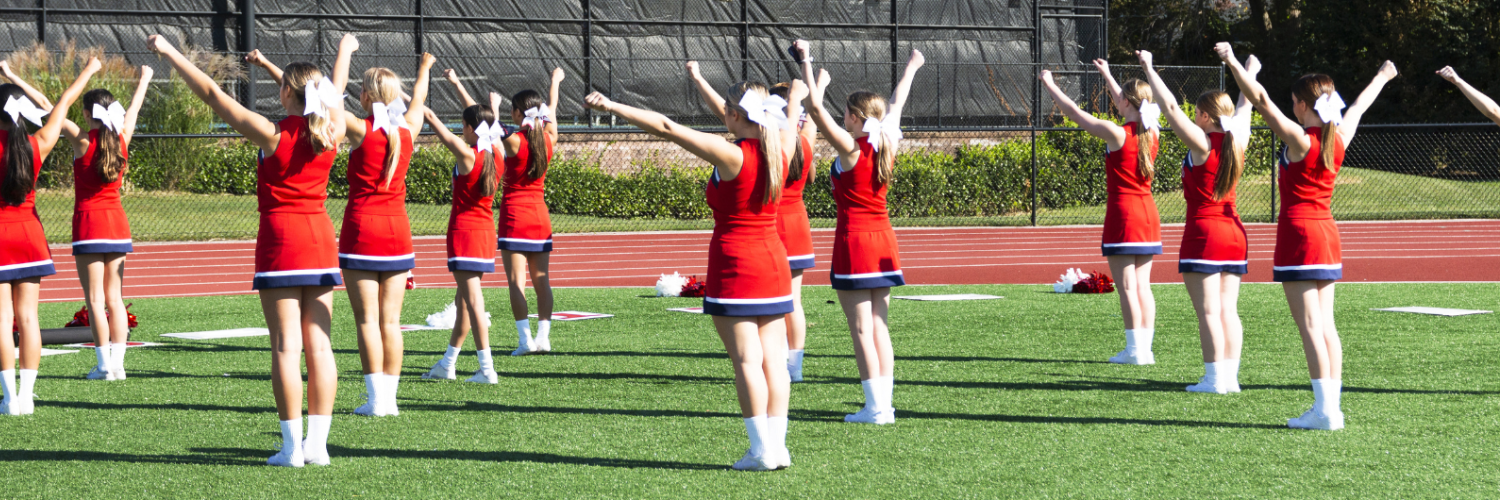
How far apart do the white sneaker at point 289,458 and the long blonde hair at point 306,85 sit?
1.13 m

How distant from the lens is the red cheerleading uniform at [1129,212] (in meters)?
7.78

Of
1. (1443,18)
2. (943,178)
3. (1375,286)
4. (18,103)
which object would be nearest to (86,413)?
(18,103)

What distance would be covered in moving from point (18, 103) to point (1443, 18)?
3237 cm

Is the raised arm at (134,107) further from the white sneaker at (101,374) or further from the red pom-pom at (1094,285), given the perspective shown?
the red pom-pom at (1094,285)

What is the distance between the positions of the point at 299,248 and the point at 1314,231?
4.10 metres

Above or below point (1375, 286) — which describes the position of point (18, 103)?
above

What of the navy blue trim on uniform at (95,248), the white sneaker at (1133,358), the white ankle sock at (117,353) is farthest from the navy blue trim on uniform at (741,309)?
the white ankle sock at (117,353)

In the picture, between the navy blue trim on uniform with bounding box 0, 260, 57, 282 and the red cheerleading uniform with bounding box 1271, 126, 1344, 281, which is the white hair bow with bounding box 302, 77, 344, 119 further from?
the red cheerleading uniform with bounding box 1271, 126, 1344, 281

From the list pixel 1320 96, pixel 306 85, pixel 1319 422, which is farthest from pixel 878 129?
pixel 306 85

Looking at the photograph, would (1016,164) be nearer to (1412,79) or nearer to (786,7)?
(786,7)

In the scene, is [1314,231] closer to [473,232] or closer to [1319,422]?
[1319,422]

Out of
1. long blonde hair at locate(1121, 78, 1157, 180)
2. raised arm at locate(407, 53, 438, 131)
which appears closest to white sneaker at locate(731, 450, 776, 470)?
raised arm at locate(407, 53, 438, 131)

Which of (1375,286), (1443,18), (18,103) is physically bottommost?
(1375,286)

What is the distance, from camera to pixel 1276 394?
684cm
